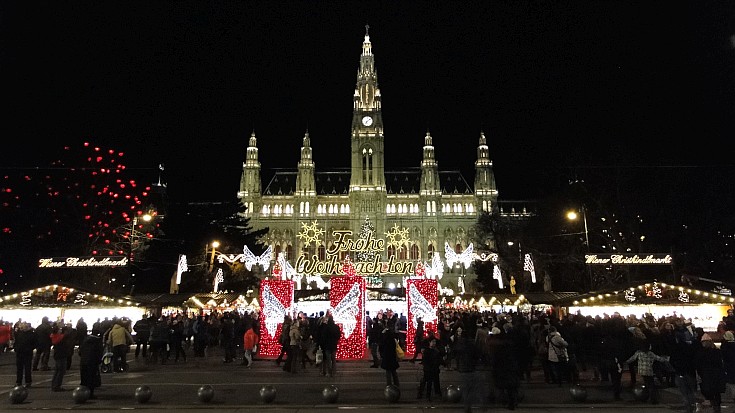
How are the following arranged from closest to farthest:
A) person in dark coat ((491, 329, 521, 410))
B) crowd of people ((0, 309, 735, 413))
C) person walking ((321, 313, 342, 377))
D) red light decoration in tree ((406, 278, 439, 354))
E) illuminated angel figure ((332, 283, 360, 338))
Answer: crowd of people ((0, 309, 735, 413)) < person in dark coat ((491, 329, 521, 410)) < person walking ((321, 313, 342, 377)) < illuminated angel figure ((332, 283, 360, 338)) < red light decoration in tree ((406, 278, 439, 354))

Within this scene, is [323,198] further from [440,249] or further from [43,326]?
[43,326]

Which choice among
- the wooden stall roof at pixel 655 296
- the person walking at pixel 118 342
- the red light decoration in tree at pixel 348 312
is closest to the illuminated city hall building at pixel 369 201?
the wooden stall roof at pixel 655 296

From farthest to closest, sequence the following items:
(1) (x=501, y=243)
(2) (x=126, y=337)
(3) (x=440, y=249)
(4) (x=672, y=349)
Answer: (3) (x=440, y=249)
(1) (x=501, y=243)
(2) (x=126, y=337)
(4) (x=672, y=349)

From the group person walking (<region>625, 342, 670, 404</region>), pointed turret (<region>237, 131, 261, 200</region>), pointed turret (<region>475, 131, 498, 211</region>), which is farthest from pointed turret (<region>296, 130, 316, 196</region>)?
person walking (<region>625, 342, 670, 404</region>)

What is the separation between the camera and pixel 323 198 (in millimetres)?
82750

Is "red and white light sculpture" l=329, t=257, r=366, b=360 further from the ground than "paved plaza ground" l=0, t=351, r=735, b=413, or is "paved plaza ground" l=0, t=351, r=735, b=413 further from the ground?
"red and white light sculpture" l=329, t=257, r=366, b=360

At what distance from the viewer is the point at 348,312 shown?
16188mm

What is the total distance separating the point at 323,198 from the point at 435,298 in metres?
66.1

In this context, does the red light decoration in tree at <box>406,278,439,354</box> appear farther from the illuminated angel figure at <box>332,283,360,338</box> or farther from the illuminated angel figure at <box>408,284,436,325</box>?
the illuminated angel figure at <box>332,283,360,338</box>

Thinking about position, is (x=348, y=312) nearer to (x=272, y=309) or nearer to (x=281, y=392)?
(x=272, y=309)

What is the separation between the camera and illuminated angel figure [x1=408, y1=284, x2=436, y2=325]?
17156 millimetres

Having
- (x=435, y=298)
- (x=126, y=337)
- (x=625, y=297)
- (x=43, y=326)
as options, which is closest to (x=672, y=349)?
(x=435, y=298)

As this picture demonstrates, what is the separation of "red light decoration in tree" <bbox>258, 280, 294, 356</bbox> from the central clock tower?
A: 60.8 metres

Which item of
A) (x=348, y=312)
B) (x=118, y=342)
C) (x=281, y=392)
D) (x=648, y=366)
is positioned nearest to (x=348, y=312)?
(x=348, y=312)
